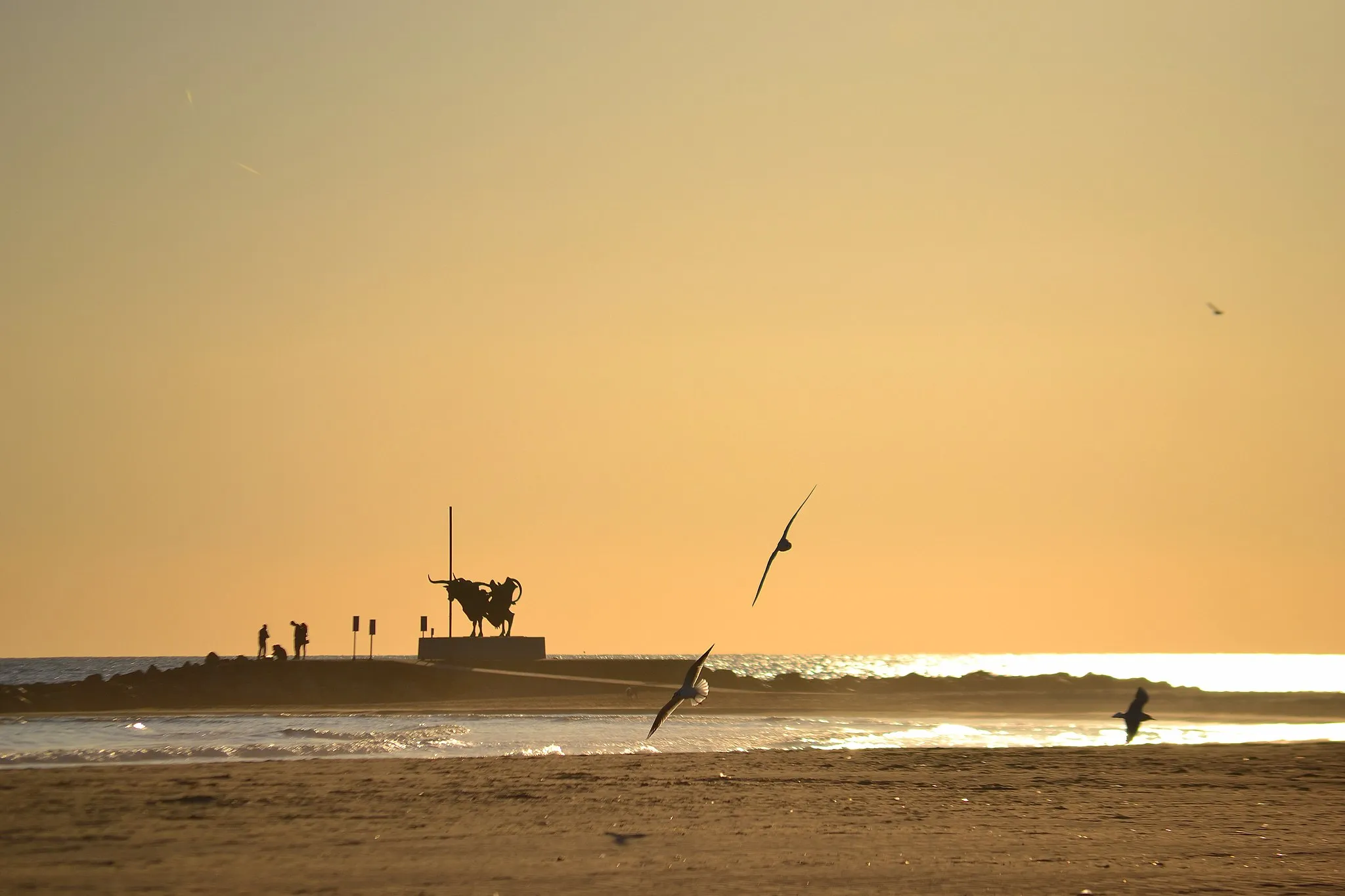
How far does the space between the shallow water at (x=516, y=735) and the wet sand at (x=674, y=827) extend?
3963 millimetres

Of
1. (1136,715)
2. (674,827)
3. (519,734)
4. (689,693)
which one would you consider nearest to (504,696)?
(519,734)

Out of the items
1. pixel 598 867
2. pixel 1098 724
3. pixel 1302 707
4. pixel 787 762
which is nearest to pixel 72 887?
pixel 598 867

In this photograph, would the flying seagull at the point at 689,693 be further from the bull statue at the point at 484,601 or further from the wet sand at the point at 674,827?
the bull statue at the point at 484,601

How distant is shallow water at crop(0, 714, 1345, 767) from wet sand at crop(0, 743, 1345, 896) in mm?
3963

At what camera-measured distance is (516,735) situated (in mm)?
35156

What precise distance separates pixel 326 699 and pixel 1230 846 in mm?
39987

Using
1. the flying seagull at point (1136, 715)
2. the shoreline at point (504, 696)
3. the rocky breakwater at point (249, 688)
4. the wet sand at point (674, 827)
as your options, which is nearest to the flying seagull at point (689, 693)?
the wet sand at point (674, 827)

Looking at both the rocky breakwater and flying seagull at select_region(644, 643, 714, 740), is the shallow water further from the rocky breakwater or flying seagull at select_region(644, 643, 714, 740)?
flying seagull at select_region(644, 643, 714, 740)

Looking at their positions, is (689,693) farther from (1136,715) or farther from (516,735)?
(516,735)

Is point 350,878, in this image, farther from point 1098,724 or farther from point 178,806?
point 1098,724

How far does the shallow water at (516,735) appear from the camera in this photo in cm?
2958

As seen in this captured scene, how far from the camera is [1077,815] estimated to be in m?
19.3

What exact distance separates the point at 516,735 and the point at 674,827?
1792cm

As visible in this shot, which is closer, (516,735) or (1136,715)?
(1136,715)
